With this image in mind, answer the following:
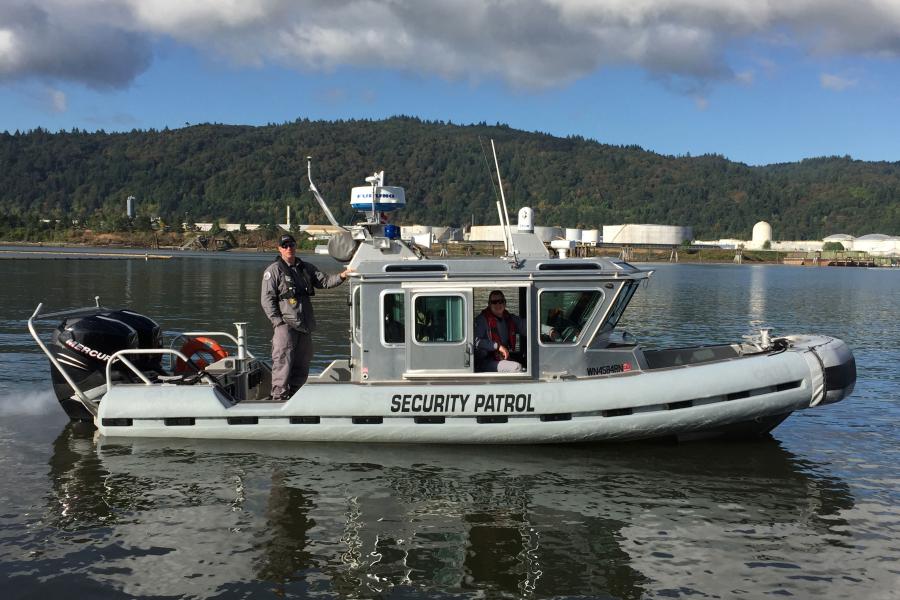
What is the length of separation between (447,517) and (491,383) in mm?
2094

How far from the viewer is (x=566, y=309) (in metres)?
10.1

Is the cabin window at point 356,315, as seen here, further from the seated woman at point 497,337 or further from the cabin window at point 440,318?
the seated woman at point 497,337

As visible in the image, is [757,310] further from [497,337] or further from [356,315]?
[356,315]

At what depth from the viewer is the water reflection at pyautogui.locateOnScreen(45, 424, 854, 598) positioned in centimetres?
704

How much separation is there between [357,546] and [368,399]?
2.60 meters

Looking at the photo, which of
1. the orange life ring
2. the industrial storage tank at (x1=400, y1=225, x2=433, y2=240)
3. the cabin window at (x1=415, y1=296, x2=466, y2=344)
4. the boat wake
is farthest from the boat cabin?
the boat wake

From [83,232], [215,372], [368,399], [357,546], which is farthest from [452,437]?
[83,232]

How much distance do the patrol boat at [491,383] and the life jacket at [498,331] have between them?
Result: 0.48 ft

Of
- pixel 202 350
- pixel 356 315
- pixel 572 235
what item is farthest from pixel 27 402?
pixel 572 235

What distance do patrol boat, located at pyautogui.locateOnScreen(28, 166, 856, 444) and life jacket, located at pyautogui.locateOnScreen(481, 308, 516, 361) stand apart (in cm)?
15

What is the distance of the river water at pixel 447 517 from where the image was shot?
6938mm

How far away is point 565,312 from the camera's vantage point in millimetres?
10078

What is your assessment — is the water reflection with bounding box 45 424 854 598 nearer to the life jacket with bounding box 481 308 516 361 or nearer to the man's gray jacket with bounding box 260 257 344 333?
the life jacket with bounding box 481 308 516 361

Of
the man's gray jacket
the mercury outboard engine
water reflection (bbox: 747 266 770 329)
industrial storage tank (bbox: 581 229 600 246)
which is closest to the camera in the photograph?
the man's gray jacket
